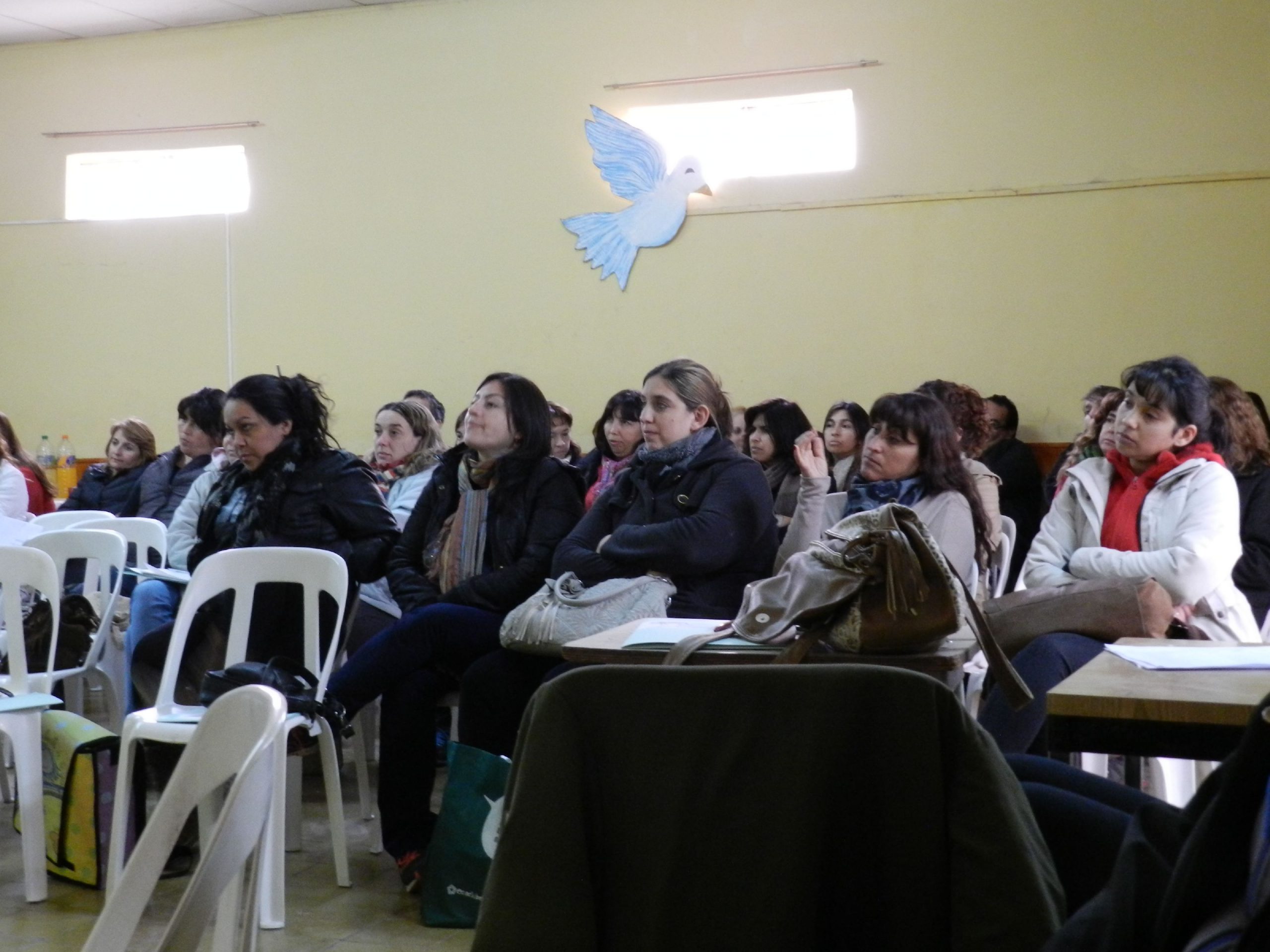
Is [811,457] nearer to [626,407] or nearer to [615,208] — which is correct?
[626,407]

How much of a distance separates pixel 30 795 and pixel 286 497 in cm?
95

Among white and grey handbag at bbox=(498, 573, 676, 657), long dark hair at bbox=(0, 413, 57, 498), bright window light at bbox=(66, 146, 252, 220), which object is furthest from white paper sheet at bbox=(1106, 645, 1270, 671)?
bright window light at bbox=(66, 146, 252, 220)

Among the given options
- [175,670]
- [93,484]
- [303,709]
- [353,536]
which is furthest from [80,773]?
[93,484]

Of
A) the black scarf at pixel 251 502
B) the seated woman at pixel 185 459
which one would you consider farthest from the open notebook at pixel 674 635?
the seated woman at pixel 185 459

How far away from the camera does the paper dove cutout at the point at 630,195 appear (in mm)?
6863

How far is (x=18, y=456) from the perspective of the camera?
5.71 m

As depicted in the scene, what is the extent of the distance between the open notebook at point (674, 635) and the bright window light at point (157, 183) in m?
5.85

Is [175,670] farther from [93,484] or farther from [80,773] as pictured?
[93,484]

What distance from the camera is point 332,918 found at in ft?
9.18

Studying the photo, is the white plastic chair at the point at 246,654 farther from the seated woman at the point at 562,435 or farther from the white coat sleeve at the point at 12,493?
the seated woman at the point at 562,435

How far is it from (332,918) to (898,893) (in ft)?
6.28

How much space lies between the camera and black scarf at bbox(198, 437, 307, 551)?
349 cm

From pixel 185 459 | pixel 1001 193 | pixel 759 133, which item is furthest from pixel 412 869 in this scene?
pixel 759 133

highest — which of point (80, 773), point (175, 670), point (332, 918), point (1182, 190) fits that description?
point (1182, 190)
